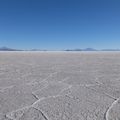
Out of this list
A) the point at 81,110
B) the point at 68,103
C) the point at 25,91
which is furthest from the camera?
the point at 25,91

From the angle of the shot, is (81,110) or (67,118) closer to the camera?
(67,118)

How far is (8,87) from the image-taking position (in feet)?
10.6

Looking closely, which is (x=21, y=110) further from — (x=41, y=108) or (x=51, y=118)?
(x=51, y=118)

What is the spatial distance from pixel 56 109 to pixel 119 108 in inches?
37.3

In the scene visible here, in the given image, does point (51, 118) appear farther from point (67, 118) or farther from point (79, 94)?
point (79, 94)

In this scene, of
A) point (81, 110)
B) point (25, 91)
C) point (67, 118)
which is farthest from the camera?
point (25, 91)

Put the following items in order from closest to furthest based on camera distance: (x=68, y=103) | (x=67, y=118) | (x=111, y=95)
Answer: (x=67, y=118)
(x=68, y=103)
(x=111, y=95)

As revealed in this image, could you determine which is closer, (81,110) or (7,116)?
(7,116)

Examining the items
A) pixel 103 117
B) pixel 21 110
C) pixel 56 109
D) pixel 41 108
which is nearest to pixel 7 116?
pixel 21 110

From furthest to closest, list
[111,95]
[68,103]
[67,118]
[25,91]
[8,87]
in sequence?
1. [8,87]
2. [25,91]
3. [111,95]
4. [68,103]
5. [67,118]

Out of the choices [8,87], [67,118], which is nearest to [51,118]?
[67,118]

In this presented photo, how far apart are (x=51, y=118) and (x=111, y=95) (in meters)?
1.35

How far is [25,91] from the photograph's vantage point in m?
2.95

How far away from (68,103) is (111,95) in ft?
2.96
